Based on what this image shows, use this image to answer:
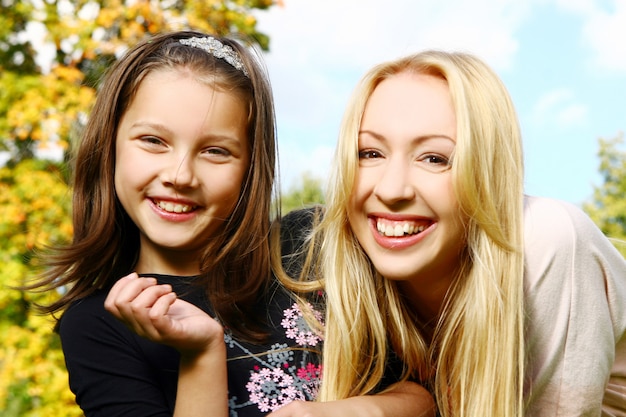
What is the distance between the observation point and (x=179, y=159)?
7.26 ft

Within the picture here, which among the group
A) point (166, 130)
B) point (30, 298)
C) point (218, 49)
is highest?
point (218, 49)

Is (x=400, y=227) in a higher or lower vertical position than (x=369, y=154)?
lower

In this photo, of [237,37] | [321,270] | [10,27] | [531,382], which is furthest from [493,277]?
[10,27]

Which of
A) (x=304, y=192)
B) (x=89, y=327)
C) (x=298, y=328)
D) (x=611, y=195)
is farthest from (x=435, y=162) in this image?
(x=611, y=195)

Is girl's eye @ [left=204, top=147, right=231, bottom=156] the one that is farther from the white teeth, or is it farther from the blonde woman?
the blonde woman

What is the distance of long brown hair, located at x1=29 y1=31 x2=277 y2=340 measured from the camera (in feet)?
7.74

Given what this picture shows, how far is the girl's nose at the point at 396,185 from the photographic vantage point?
2.07 metres

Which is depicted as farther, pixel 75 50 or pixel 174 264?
pixel 75 50

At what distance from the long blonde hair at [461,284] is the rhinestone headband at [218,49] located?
0.44 metres

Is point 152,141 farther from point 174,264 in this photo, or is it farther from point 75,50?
point 75,50

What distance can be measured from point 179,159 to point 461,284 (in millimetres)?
906

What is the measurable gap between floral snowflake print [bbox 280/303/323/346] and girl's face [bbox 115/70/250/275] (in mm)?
345

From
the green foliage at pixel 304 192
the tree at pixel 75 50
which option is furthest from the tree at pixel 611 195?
the tree at pixel 75 50

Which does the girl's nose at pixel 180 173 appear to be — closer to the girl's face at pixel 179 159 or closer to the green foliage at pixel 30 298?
the girl's face at pixel 179 159
